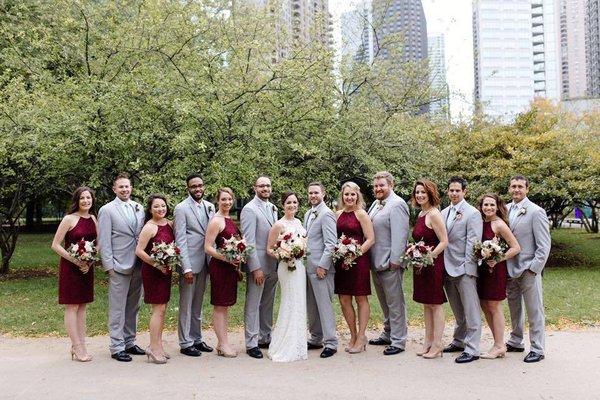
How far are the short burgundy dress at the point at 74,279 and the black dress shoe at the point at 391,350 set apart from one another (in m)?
3.80

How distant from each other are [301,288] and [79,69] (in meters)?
9.76

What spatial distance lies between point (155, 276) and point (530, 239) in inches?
185

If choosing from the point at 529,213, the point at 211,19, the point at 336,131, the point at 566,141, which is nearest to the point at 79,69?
the point at 211,19

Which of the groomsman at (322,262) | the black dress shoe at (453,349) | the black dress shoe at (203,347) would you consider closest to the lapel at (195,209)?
the groomsman at (322,262)

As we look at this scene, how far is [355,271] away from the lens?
22.2 feet

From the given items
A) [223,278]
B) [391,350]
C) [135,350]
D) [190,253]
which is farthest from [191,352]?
[391,350]

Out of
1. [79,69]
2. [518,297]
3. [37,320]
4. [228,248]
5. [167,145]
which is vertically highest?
[79,69]

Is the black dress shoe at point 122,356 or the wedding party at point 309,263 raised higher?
the wedding party at point 309,263

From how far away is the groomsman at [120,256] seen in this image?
6442 millimetres

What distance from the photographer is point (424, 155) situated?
1384cm

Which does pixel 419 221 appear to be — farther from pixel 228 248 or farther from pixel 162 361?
pixel 162 361

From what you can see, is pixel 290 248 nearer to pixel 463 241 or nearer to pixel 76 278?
pixel 463 241

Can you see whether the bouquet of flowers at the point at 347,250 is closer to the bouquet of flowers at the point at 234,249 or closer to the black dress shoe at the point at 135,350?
the bouquet of flowers at the point at 234,249

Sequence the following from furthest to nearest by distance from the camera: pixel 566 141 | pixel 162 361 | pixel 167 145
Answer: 1. pixel 566 141
2. pixel 167 145
3. pixel 162 361
